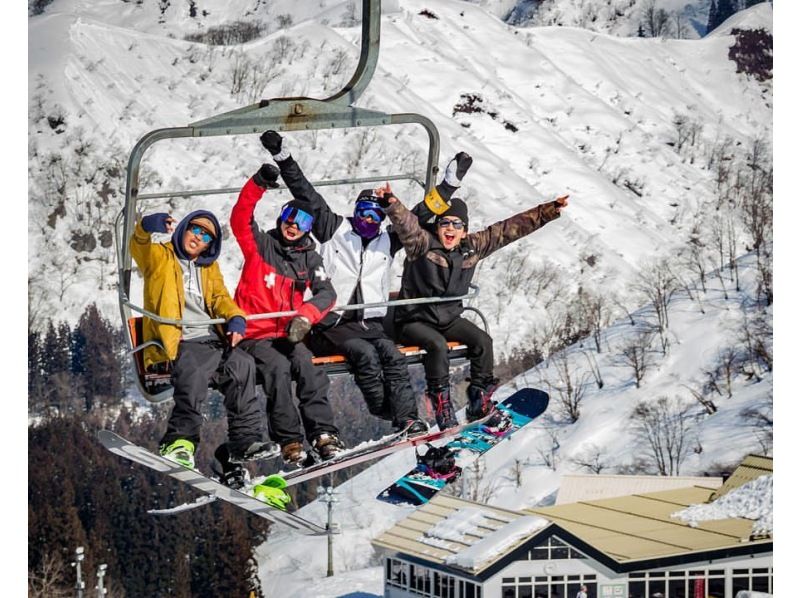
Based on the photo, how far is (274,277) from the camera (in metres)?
6.93

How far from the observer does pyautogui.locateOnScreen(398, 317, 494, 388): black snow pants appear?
7.21 m

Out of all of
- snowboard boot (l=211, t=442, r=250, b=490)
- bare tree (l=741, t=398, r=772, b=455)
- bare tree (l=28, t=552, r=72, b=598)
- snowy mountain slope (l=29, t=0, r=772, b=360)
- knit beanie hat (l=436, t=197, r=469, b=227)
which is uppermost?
knit beanie hat (l=436, t=197, r=469, b=227)

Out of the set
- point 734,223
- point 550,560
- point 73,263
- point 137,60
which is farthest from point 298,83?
point 550,560

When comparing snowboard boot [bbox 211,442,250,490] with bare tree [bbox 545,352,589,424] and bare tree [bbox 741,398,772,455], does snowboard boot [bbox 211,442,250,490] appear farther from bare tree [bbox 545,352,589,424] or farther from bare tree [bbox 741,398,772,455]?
bare tree [bbox 545,352,589,424]

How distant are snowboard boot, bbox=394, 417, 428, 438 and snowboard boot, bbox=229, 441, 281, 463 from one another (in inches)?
24.0

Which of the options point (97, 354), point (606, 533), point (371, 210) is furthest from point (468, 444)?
point (97, 354)

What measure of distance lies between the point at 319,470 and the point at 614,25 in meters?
68.3

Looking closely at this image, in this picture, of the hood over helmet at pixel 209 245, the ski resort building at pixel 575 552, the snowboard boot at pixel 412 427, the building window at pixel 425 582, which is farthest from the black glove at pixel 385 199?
the building window at pixel 425 582

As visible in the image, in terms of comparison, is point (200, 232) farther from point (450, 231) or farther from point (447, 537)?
point (447, 537)

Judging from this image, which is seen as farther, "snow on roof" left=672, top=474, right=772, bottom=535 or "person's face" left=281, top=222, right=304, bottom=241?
"snow on roof" left=672, top=474, right=772, bottom=535

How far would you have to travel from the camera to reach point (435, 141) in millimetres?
7344

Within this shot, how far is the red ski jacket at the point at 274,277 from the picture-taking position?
22.3ft

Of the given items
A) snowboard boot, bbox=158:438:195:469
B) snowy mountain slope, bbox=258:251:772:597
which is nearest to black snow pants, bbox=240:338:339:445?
snowboard boot, bbox=158:438:195:469

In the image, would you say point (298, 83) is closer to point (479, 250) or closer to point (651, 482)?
point (651, 482)
